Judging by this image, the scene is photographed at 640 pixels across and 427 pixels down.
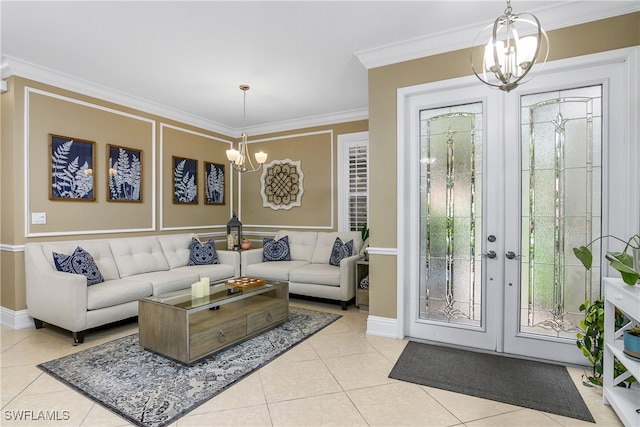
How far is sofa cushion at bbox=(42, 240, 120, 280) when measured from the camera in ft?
11.8

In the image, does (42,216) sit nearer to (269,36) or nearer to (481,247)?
(269,36)

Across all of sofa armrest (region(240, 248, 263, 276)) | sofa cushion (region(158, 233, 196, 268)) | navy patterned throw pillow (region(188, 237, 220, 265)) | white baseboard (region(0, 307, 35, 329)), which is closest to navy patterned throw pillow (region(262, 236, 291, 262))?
sofa armrest (region(240, 248, 263, 276))

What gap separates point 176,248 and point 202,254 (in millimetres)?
375

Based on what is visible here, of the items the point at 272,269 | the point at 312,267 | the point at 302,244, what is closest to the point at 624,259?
the point at 312,267

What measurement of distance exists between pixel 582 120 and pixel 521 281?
136 cm

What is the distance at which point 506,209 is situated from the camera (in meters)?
2.87

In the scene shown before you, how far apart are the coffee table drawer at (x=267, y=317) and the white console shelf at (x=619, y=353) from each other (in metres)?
2.62

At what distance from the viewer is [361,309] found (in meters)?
4.21

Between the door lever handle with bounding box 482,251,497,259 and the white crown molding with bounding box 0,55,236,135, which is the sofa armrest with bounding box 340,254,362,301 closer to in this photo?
the door lever handle with bounding box 482,251,497,259

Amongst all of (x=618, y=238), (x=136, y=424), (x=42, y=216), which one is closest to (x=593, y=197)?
(x=618, y=238)

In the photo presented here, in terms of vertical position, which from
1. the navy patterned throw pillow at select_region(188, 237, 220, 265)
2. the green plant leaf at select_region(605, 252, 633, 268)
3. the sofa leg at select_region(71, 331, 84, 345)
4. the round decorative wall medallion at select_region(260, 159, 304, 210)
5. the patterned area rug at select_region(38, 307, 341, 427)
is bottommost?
the patterned area rug at select_region(38, 307, 341, 427)

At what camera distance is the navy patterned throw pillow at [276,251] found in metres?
5.16

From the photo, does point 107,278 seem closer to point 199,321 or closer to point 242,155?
point 199,321

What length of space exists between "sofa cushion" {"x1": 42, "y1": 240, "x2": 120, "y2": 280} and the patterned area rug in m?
1.02
